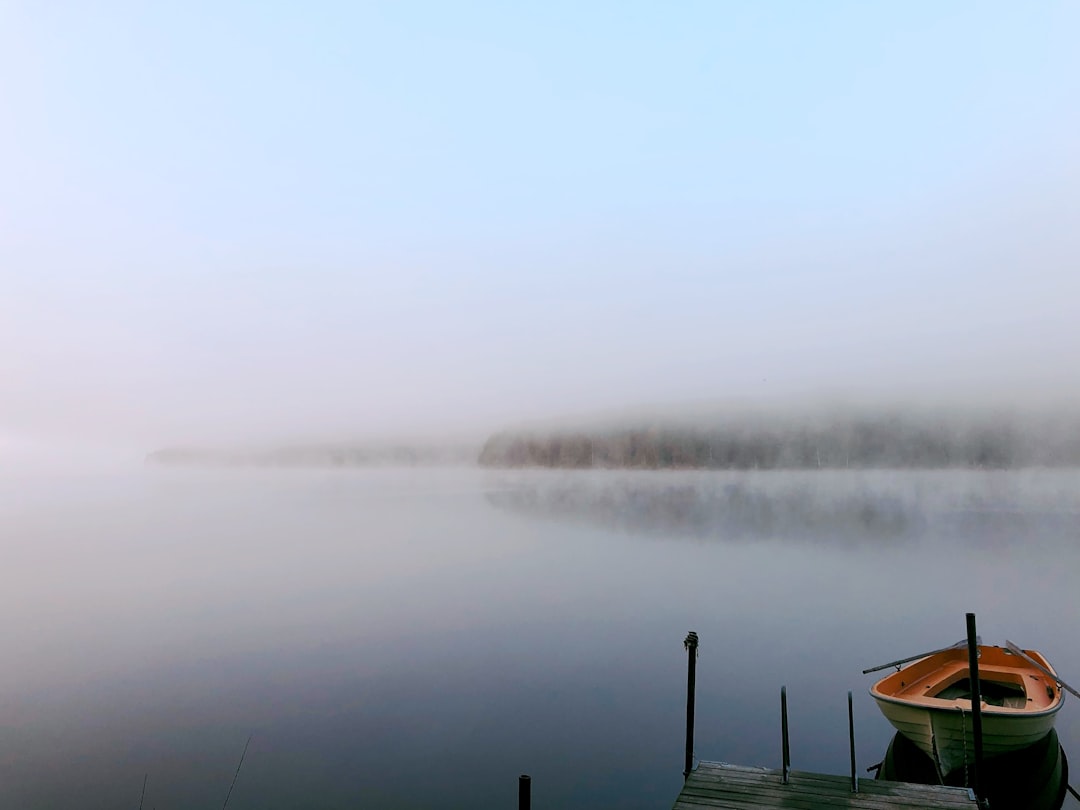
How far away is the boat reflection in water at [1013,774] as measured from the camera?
11672 millimetres

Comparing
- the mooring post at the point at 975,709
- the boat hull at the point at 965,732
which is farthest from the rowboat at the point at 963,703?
the mooring post at the point at 975,709

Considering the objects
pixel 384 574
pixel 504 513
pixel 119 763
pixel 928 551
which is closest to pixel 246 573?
pixel 384 574

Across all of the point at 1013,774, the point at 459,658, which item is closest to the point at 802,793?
the point at 1013,774

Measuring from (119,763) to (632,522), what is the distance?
8262 cm

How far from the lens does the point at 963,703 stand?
11.8 meters

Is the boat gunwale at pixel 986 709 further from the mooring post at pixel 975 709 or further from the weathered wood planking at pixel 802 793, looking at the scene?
the weathered wood planking at pixel 802 793

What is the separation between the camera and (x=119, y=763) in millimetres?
13766

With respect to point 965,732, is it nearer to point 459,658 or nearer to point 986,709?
point 986,709

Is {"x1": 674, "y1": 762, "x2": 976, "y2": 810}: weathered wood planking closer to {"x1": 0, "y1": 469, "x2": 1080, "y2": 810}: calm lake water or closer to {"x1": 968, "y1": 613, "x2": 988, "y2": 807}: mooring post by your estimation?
{"x1": 968, "y1": 613, "x2": 988, "y2": 807}: mooring post

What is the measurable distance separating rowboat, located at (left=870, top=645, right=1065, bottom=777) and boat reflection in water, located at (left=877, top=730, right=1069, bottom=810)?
1.36ft

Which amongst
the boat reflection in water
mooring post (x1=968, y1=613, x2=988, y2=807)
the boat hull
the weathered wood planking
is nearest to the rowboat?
the boat hull

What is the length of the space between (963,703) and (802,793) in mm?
4647

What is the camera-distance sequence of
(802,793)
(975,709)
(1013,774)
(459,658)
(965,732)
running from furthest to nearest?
(459,658), (1013,774), (965,732), (975,709), (802,793)

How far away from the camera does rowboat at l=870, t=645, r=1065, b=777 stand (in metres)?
11.2
